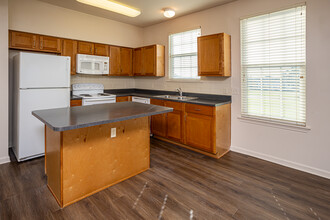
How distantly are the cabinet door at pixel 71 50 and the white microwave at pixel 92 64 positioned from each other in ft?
0.32

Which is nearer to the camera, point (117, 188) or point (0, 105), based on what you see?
point (117, 188)

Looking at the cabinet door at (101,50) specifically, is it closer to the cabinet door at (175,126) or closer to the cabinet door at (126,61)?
the cabinet door at (126,61)

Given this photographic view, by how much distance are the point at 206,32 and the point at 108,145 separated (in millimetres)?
2908

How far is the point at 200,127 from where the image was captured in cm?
346

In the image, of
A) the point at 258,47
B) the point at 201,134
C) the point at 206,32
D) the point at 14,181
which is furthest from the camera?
the point at 206,32

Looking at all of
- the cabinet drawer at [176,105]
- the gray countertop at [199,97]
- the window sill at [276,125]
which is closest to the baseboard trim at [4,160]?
the gray countertop at [199,97]

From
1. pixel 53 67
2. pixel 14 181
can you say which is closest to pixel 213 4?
pixel 53 67

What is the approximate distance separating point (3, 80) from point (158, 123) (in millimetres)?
2711

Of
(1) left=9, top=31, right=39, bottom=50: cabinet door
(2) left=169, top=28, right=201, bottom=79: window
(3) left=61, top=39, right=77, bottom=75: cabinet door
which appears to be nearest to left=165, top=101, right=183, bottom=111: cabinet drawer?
(2) left=169, top=28, right=201, bottom=79: window

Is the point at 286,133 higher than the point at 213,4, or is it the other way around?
the point at 213,4

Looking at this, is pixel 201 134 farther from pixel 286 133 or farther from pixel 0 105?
pixel 0 105

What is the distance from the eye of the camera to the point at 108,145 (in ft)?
7.70

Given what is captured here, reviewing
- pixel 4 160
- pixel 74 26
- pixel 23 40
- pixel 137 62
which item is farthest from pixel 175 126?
pixel 23 40

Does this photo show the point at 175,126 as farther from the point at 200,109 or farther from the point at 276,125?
the point at 276,125
